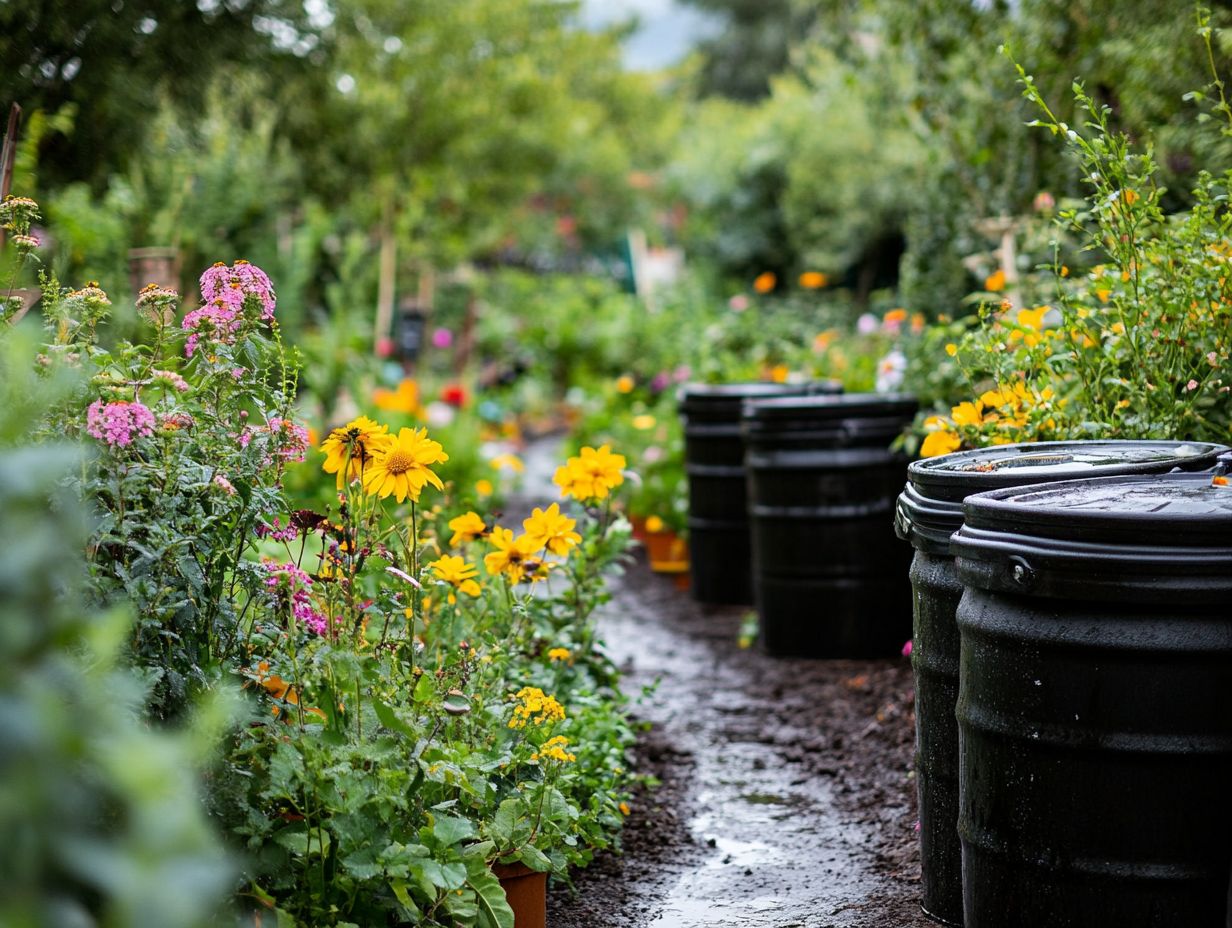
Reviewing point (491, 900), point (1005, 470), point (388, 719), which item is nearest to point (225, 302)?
point (388, 719)

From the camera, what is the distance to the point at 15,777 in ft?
2.80

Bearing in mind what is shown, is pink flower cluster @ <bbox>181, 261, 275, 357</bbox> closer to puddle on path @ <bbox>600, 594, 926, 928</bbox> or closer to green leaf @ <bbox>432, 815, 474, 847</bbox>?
green leaf @ <bbox>432, 815, 474, 847</bbox>

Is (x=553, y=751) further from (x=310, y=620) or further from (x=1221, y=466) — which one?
(x=1221, y=466)

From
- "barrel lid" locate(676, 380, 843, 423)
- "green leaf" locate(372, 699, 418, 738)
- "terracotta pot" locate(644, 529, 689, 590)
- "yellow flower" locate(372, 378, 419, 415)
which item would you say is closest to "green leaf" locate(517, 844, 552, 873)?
"green leaf" locate(372, 699, 418, 738)

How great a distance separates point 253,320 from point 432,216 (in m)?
10.1

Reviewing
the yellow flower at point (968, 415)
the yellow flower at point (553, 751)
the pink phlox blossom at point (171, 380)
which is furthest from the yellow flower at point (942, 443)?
the pink phlox blossom at point (171, 380)

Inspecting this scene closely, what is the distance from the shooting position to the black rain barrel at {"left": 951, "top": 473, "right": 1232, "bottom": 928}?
1.78 m

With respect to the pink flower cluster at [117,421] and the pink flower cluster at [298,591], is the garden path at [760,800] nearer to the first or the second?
the pink flower cluster at [298,591]

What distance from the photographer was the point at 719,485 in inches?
218

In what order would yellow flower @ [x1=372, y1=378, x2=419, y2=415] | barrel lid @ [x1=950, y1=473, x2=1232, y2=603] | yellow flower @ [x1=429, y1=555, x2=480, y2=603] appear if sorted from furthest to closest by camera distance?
yellow flower @ [x1=372, y1=378, x2=419, y2=415], yellow flower @ [x1=429, y1=555, x2=480, y2=603], barrel lid @ [x1=950, y1=473, x2=1232, y2=603]

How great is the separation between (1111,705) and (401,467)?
133cm

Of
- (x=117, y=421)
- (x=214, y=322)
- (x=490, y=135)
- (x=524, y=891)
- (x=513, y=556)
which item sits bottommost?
(x=524, y=891)

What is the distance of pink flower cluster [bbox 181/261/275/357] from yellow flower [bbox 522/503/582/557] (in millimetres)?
908

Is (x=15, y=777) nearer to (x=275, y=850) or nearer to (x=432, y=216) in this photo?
(x=275, y=850)
